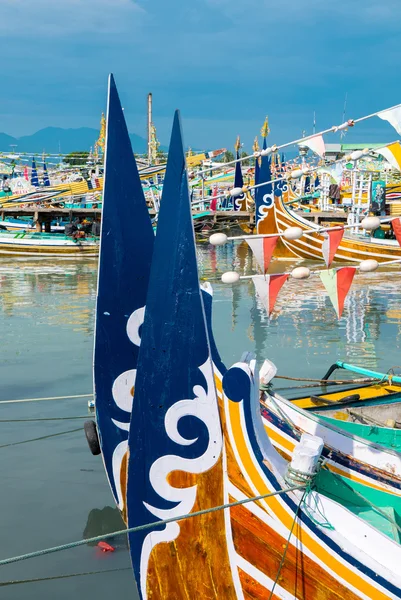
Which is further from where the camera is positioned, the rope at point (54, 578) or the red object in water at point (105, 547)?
the red object in water at point (105, 547)

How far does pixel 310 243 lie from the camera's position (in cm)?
3328

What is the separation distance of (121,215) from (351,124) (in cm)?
384

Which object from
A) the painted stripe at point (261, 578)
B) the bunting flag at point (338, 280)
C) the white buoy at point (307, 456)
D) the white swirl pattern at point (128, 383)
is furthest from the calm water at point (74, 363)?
Result: the bunting flag at point (338, 280)

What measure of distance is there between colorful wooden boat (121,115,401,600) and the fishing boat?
30867mm

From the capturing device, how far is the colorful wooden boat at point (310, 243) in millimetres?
30844

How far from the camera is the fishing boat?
35.3m

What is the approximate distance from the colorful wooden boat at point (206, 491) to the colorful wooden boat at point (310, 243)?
26.1 metres

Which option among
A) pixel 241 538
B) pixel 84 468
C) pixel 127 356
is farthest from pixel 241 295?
pixel 241 538

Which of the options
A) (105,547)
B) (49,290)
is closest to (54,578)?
(105,547)

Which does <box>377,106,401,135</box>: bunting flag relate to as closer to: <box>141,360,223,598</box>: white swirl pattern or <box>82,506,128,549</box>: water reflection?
<box>141,360,223,598</box>: white swirl pattern

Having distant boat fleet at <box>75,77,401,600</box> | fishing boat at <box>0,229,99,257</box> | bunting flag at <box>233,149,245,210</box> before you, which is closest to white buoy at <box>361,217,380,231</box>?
distant boat fleet at <box>75,77,401,600</box>

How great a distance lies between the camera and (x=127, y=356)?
6305 millimetres

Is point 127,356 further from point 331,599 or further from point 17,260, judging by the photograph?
point 17,260

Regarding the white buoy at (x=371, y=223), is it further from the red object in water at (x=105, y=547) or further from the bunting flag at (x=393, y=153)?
the red object in water at (x=105, y=547)
